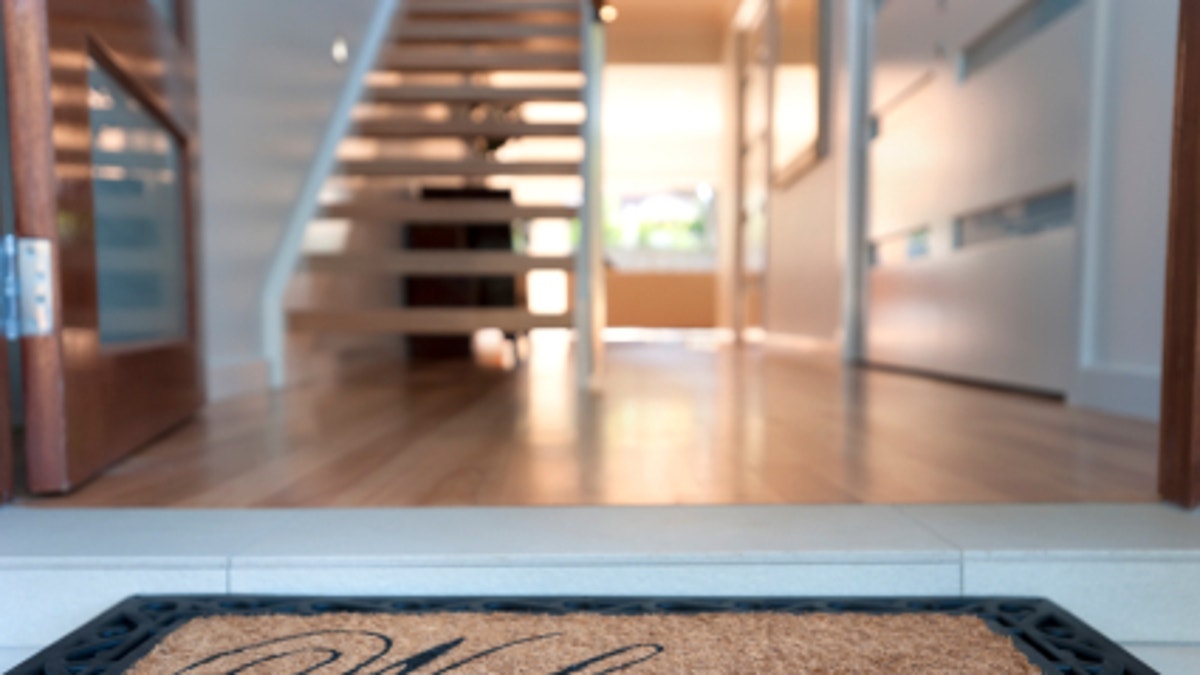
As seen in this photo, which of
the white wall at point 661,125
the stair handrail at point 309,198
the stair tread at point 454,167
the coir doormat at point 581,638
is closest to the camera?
the coir doormat at point 581,638

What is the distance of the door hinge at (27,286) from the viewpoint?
36.0 inches

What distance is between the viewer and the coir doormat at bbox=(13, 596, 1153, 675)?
2.01ft

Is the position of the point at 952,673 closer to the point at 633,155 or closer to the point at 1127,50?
the point at 1127,50

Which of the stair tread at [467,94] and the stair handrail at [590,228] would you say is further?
the stair tread at [467,94]

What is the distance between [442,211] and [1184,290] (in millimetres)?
2205

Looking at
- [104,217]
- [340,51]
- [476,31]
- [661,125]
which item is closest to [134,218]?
[104,217]

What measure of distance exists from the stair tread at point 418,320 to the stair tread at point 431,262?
164mm

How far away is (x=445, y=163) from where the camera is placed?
2.77 m

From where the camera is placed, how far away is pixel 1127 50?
5.22ft

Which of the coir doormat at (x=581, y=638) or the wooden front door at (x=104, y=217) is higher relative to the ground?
the wooden front door at (x=104, y=217)

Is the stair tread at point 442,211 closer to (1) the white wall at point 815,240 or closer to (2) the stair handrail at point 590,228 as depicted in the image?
(2) the stair handrail at point 590,228

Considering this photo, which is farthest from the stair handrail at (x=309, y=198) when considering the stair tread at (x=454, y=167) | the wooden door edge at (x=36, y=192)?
the wooden door edge at (x=36, y=192)

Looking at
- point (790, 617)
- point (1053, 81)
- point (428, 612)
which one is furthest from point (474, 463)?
point (1053, 81)

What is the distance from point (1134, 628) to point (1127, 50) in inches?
51.7
